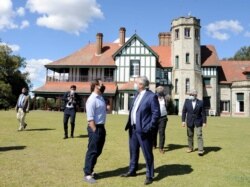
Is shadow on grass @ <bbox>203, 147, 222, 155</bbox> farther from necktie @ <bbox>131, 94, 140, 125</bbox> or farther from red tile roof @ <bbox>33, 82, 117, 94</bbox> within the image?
red tile roof @ <bbox>33, 82, 117, 94</bbox>

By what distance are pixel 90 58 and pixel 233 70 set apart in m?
19.3

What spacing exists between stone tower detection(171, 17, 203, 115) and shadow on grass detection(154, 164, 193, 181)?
36.2 metres

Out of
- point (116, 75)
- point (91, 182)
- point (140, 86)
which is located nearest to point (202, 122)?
point (140, 86)

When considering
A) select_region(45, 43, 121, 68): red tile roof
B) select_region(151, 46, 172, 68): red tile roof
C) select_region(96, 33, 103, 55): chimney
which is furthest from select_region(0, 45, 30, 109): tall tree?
select_region(151, 46, 172, 68): red tile roof

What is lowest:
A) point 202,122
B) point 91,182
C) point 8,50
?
point 91,182

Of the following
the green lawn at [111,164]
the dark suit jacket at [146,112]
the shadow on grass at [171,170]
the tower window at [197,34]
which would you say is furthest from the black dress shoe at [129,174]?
the tower window at [197,34]

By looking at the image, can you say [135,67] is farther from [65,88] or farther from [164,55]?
[65,88]

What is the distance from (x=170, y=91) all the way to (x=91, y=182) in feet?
130

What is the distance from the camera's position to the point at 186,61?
44.6 meters

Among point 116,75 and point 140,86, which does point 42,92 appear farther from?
point 140,86

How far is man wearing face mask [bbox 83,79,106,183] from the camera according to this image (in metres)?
6.87

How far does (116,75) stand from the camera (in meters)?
43.8

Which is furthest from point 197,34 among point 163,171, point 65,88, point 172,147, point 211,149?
point 163,171

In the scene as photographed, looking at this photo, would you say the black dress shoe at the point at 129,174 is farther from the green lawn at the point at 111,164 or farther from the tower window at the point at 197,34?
the tower window at the point at 197,34
